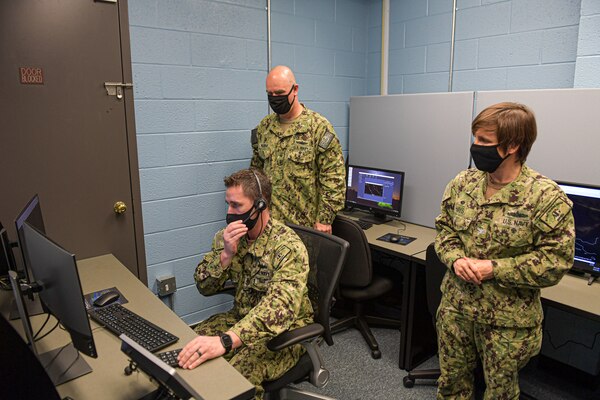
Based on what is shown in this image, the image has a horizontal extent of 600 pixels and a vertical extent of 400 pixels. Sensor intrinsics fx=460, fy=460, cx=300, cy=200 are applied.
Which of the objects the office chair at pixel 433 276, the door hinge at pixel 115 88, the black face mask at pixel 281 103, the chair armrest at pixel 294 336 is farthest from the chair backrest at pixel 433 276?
the door hinge at pixel 115 88

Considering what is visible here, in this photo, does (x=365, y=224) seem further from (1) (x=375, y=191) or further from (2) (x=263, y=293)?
→ (2) (x=263, y=293)

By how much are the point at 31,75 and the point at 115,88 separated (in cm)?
39

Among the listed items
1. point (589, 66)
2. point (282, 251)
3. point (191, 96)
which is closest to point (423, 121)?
Result: point (589, 66)

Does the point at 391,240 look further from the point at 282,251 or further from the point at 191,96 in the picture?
the point at 191,96

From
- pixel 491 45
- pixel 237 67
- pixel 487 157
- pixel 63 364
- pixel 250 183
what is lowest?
pixel 63 364

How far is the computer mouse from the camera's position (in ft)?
6.00

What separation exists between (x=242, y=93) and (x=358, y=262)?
1.31 metres

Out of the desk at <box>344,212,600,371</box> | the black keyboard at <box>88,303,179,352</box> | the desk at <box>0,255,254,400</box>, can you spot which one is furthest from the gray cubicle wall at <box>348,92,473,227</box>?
the black keyboard at <box>88,303,179,352</box>

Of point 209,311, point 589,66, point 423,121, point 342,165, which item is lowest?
point 209,311

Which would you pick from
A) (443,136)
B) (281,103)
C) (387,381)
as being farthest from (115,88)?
(387,381)

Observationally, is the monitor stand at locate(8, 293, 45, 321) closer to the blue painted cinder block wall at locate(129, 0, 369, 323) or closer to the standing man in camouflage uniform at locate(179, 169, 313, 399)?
the standing man in camouflage uniform at locate(179, 169, 313, 399)

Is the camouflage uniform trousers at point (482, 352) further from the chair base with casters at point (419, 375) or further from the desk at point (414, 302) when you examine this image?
the desk at point (414, 302)

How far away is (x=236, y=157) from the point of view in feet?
9.89

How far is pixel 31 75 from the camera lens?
2.21 meters
